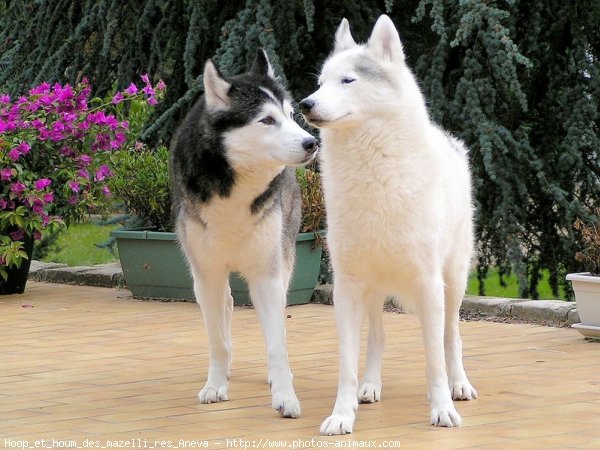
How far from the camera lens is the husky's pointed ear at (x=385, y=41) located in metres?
4.66

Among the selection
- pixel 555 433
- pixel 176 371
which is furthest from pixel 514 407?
pixel 176 371

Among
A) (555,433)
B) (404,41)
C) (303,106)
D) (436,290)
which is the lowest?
(555,433)

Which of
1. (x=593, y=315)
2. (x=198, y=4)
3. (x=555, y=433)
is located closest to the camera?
(x=555, y=433)

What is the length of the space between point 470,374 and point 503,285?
405cm

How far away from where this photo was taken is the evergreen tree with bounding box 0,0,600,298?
845cm

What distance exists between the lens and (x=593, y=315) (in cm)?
656

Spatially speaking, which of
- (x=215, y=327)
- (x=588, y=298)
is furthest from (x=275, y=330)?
(x=588, y=298)

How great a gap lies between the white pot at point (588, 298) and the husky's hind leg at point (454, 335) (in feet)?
4.97

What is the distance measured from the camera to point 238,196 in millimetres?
5145

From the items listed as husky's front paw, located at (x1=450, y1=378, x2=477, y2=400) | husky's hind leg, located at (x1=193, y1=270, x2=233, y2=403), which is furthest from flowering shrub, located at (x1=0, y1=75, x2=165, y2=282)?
husky's front paw, located at (x1=450, y1=378, x2=477, y2=400)

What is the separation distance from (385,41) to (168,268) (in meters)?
4.17

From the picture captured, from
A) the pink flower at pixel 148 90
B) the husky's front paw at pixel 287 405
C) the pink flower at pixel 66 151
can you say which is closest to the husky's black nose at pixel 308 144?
the husky's front paw at pixel 287 405

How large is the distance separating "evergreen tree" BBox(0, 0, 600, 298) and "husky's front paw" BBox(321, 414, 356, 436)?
3.86 m

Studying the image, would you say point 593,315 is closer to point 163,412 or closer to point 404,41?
point 163,412
